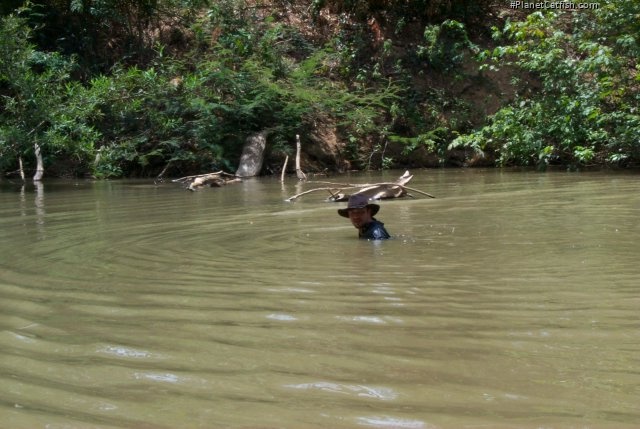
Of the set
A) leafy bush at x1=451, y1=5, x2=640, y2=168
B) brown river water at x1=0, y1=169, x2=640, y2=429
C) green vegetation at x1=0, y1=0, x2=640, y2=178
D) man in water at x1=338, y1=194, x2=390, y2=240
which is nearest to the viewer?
brown river water at x1=0, y1=169, x2=640, y2=429

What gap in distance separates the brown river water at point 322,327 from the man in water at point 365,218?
0.20m

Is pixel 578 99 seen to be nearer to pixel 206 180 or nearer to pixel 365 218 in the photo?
pixel 206 180

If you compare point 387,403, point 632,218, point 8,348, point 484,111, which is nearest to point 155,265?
point 8,348

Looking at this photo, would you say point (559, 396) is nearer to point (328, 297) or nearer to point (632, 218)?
point (328, 297)

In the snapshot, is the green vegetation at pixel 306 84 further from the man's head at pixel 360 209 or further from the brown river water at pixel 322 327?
the man's head at pixel 360 209

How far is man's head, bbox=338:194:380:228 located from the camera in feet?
25.6

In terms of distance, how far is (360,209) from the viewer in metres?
7.84

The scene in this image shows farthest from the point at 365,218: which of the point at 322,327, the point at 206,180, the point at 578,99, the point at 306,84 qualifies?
the point at 306,84

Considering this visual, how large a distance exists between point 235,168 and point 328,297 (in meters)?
16.8

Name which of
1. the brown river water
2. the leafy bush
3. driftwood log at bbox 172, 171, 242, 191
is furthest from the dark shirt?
the leafy bush

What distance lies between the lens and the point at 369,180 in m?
18.0

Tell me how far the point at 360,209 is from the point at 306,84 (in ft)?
50.4

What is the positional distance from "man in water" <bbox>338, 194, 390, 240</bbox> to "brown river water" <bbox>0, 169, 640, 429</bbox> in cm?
20

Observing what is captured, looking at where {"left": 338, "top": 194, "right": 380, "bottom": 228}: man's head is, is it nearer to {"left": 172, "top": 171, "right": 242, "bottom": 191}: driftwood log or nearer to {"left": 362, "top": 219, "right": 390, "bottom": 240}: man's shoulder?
{"left": 362, "top": 219, "right": 390, "bottom": 240}: man's shoulder
